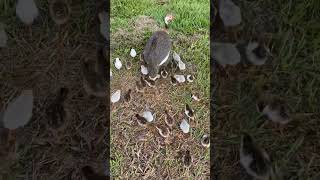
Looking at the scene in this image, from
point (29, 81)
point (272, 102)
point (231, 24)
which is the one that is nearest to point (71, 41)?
point (29, 81)

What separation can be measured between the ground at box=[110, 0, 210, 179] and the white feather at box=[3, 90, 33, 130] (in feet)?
1.18

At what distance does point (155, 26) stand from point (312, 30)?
729 millimetres

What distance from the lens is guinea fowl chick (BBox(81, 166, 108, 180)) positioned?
222 cm

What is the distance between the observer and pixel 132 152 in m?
2.30

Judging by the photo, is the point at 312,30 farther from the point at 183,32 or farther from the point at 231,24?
the point at 183,32

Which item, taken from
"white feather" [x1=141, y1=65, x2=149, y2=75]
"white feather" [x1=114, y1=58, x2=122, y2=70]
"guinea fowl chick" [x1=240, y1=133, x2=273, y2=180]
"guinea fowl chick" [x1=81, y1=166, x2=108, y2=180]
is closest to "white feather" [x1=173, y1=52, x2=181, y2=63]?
"white feather" [x1=141, y1=65, x2=149, y2=75]

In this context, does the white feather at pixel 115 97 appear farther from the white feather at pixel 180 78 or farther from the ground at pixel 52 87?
the white feather at pixel 180 78

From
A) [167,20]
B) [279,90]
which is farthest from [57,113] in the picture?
[279,90]

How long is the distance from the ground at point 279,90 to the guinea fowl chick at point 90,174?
0.48 meters

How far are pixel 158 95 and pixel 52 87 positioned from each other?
0.47 m

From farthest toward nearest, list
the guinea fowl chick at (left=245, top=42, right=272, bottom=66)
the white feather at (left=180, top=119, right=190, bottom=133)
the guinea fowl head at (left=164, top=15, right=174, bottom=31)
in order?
the guinea fowl head at (left=164, top=15, right=174, bottom=31)
the guinea fowl chick at (left=245, top=42, right=272, bottom=66)
the white feather at (left=180, top=119, right=190, bottom=133)

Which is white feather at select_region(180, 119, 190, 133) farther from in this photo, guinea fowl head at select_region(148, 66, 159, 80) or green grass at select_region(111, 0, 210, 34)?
green grass at select_region(111, 0, 210, 34)

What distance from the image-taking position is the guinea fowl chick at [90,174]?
2.22m

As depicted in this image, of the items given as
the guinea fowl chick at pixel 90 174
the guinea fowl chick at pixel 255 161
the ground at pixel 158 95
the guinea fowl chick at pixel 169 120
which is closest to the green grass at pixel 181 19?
the ground at pixel 158 95
